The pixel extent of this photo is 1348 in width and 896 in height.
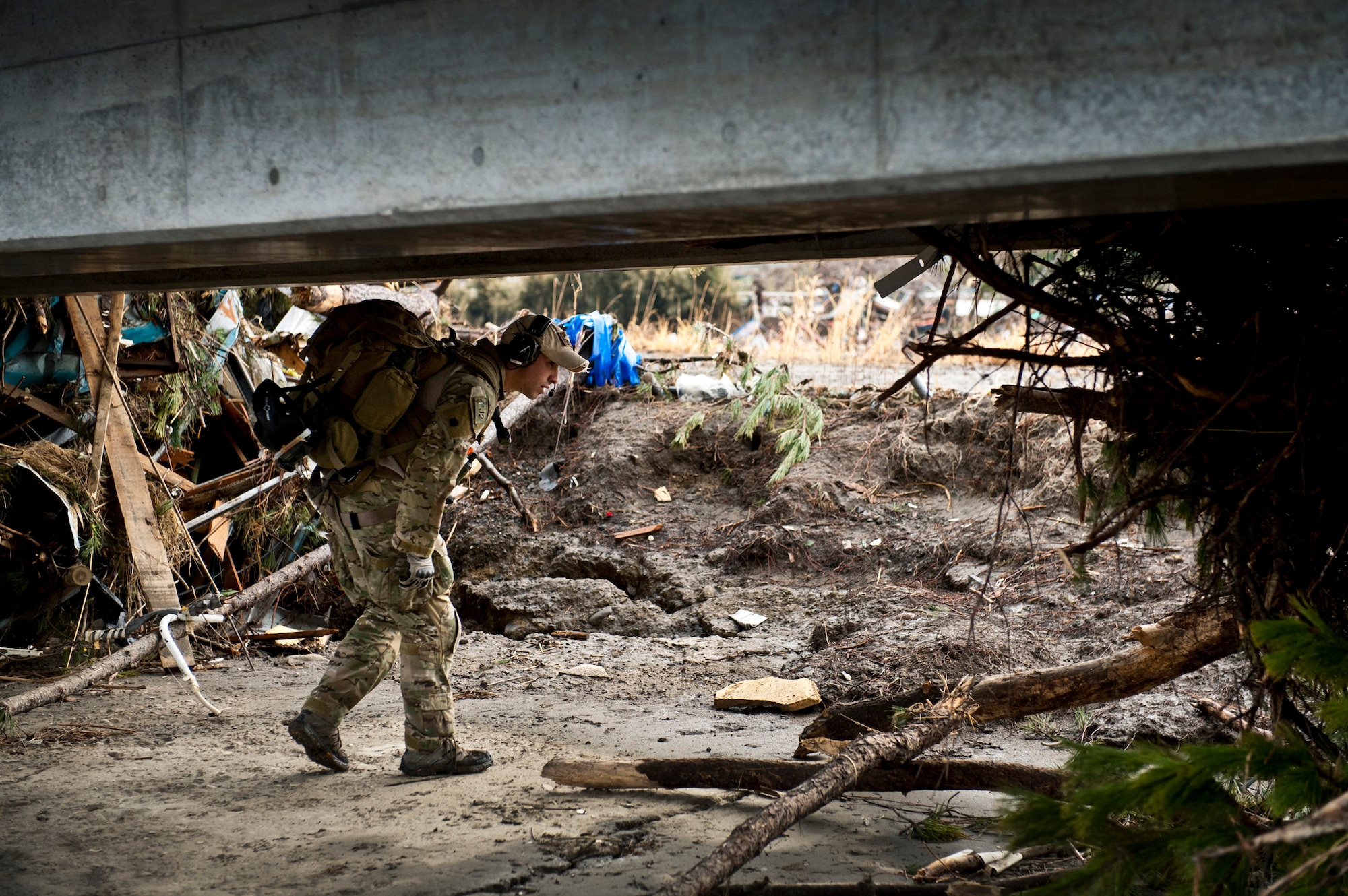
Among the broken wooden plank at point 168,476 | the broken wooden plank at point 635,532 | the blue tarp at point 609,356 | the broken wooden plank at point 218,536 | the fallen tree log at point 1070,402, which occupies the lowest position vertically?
the broken wooden plank at point 635,532

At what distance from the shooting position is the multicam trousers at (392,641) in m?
4.50

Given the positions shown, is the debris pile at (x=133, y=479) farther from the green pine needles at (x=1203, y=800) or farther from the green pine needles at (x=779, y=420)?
the green pine needles at (x=1203, y=800)

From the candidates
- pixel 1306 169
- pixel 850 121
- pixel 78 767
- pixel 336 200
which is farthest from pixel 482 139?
pixel 78 767

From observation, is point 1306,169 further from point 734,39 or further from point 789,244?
point 789,244

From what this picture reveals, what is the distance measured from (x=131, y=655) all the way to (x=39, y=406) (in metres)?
1.77

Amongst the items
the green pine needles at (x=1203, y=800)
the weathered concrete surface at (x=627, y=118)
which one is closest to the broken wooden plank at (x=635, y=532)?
the weathered concrete surface at (x=627, y=118)

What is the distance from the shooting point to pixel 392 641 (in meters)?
4.62

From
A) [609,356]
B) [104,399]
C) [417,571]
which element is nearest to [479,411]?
[417,571]

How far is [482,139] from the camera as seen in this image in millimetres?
2057

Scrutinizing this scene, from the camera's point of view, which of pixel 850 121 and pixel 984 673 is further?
pixel 984 673

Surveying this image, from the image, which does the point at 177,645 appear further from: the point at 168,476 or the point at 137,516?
the point at 168,476

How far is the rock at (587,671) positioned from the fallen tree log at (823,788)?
116 inches

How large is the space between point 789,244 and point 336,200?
184 cm

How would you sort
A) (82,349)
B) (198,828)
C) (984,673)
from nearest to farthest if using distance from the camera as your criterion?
(198,828) < (984,673) < (82,349)
